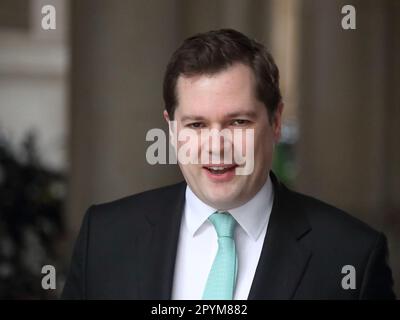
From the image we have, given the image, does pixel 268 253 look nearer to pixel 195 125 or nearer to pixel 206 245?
pixel 206 245

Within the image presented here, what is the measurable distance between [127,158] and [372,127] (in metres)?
0.56

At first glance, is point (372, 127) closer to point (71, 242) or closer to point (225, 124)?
point (225, 124)

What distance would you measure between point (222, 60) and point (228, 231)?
29 cm

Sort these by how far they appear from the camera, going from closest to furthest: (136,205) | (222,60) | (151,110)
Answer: (222,60) < (136,205) < (151,110)

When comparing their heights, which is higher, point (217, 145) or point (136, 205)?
point (217, 145)

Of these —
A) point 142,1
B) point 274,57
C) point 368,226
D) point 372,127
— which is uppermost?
point 142,1

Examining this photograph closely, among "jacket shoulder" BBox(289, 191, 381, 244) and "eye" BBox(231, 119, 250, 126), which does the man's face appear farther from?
"jacket shoulder" BBox(289, 191, 381, 244)

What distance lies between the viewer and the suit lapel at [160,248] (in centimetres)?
112

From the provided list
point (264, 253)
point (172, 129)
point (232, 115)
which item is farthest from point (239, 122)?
point (264, 253)

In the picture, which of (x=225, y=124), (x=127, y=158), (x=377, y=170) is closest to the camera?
(x=225, y=124)

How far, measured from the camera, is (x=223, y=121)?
3.65 ft

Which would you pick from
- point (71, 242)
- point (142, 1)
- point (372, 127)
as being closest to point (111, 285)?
point (71, 242)

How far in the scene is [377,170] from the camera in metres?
1.45

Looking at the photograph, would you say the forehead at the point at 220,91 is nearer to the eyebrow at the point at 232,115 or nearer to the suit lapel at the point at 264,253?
the eyebrow at the point at 232,115
